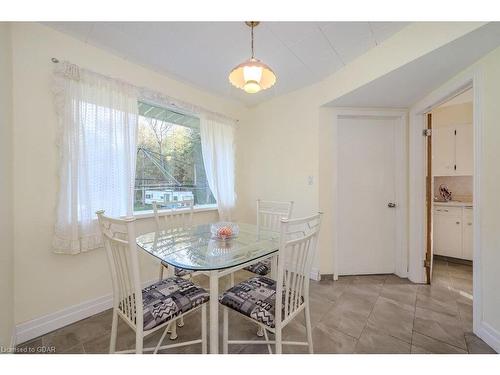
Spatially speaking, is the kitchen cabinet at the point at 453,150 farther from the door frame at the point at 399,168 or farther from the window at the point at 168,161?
the window at the point at 168,161

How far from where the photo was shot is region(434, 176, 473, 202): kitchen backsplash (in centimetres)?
328

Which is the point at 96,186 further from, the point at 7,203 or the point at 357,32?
the point at 357,32

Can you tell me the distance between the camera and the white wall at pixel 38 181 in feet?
4.92

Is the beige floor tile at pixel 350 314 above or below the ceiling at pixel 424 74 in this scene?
below

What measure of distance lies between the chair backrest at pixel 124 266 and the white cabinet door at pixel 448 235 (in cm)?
385

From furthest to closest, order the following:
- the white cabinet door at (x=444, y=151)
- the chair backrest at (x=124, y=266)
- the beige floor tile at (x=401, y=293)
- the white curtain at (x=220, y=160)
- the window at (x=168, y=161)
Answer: the white cabinet door at (x=444, y=151) < the white curtain at (x=220, y=160) < the window at (x=168, y=161) < the beige floor tile at (x=401, y=293) < the chair backrest at (x=124, y=266)

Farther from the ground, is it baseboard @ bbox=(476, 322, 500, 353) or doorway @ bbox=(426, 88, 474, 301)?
doorway @ bbox=(426, 88, 474, 301)

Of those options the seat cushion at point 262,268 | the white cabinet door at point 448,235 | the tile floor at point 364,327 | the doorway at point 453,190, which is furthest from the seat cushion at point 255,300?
the white cabinet door at point 448,235

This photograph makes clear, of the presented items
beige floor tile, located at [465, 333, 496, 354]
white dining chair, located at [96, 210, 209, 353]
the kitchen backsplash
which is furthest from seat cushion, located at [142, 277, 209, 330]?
the kitchen backsplash

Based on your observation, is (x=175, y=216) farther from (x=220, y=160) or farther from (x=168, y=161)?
(x=220, y=160)

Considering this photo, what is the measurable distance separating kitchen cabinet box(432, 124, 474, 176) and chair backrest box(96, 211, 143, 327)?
401 centimetres

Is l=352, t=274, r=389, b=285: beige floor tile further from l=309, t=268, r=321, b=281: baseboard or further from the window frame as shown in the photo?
the window frame

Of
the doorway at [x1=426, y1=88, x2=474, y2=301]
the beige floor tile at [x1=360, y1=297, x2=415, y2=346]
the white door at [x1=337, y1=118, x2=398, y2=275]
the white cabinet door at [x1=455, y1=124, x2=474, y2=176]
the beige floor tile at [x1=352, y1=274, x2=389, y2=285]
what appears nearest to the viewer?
the beige floor tile at [x1=360, y1=297, x2=415, y2=346]
